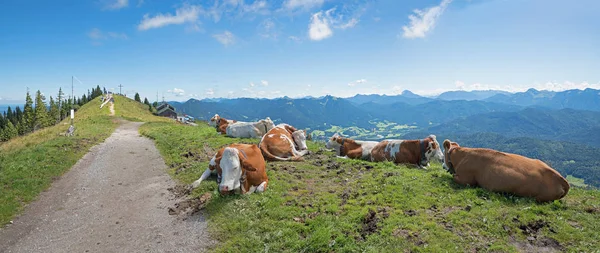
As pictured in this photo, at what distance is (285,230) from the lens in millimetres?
6918

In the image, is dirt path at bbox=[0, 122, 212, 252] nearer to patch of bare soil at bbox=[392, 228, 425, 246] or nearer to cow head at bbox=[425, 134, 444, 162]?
patch of bare soil at bbox=[392, 228, 425, 246]

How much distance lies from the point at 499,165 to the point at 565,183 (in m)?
1.47

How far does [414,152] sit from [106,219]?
39.3 feet

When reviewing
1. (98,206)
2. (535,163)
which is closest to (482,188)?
(535,163)

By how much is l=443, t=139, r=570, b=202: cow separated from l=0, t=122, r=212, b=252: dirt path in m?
7.76

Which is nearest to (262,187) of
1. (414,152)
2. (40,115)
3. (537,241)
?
(537,241)

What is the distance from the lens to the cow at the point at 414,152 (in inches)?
536

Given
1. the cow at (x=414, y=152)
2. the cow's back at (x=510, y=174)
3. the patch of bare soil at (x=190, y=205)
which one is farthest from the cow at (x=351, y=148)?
the patch of bare soil at (x=190, y=205)

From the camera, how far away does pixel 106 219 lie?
817 cm

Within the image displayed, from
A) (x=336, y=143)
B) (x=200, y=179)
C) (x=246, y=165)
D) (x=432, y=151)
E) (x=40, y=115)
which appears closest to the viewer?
(x=246, y=165)

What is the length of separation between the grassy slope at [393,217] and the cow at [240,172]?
39 cm

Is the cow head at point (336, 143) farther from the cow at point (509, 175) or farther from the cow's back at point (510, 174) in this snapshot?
the cow's back at point (510, 174)

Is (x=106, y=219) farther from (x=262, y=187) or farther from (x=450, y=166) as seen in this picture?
(x=450, y=166)

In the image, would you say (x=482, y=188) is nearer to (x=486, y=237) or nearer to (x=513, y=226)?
(x=513, y=226)
